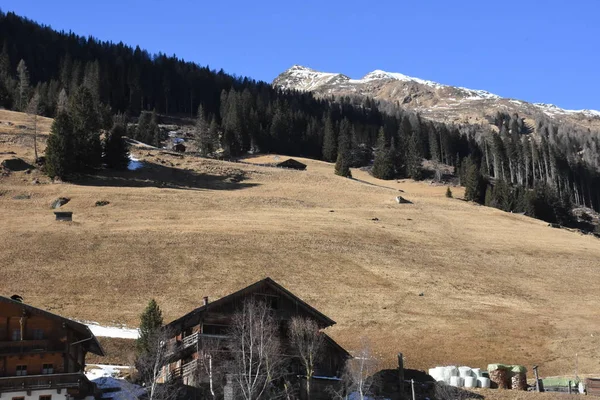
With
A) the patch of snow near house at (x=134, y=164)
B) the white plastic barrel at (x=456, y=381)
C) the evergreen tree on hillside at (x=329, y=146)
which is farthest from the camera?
the evergreen tree on hillside at (x=329, y=146)

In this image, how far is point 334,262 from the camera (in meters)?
74.2

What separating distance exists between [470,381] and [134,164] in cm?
8962

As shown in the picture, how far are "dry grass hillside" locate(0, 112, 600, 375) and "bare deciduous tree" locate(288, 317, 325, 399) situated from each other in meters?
9.25

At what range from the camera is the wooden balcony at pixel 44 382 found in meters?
34.7

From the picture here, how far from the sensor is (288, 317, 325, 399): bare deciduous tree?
129 feet

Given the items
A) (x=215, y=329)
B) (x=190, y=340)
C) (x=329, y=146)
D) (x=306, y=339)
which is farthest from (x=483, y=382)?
(x=329, y=146)

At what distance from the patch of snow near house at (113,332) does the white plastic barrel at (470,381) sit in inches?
936

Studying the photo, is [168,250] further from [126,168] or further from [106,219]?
[126,168]

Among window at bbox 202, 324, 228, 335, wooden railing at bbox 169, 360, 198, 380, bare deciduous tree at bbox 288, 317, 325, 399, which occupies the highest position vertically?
window at bbox 202, 324, 228, 335

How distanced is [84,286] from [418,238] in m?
43.5

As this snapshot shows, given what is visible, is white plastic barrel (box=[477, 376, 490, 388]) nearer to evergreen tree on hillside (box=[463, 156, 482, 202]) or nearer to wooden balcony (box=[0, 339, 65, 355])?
wooden balcony (box=[0, 339, 65, 355])

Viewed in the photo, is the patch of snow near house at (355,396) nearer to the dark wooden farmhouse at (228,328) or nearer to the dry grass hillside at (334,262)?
the dark wooden farmhouse at (228,328)

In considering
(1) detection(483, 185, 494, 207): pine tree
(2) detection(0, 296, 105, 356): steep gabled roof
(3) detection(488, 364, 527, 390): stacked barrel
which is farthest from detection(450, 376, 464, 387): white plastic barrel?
(1) detection(483, 185, 494, 207): pine tree

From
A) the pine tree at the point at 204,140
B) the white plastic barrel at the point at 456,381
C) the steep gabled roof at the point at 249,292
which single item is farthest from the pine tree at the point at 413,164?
the steep gabled roof at the point at 249,292
